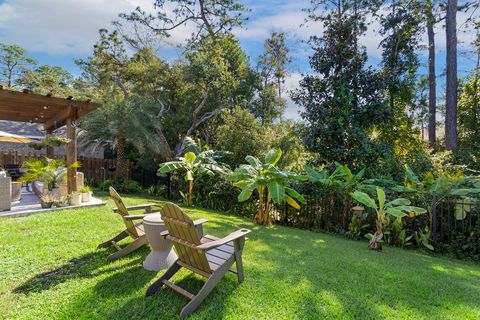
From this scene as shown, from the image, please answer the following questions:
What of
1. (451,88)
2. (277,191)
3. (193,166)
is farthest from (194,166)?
(451,88)

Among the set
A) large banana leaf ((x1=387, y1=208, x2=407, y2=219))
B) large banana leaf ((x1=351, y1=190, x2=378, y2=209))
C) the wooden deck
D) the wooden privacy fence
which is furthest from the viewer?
the wooden privacy fence

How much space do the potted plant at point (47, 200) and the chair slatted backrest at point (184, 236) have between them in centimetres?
585

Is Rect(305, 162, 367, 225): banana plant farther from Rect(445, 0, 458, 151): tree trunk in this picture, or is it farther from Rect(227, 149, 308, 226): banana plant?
Rect(445, 0, 458, 151): tree trunk

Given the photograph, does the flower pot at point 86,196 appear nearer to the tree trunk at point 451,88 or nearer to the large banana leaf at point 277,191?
the large banana leaf at point 277,191

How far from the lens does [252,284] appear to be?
3.47 metres

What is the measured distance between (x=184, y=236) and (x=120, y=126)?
37.3ft

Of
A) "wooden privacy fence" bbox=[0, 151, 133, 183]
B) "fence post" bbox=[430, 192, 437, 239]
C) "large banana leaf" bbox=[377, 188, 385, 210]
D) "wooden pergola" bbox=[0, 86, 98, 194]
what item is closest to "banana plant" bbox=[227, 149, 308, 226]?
"large banana leaf" bbox=[377, 188, 385, 210]

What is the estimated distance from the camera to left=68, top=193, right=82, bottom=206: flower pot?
7595 mm

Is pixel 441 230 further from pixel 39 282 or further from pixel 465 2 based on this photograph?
pixel 465 2

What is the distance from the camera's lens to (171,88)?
17.2 meters

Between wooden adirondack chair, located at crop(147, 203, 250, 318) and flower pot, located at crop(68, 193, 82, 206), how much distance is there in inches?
221

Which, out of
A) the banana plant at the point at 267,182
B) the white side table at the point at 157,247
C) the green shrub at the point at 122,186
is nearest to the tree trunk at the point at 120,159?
the green shrub at the point at 122,186

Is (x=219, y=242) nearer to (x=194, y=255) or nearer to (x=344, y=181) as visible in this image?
(x=194, y=255)

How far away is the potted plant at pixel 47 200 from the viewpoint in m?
7.30
